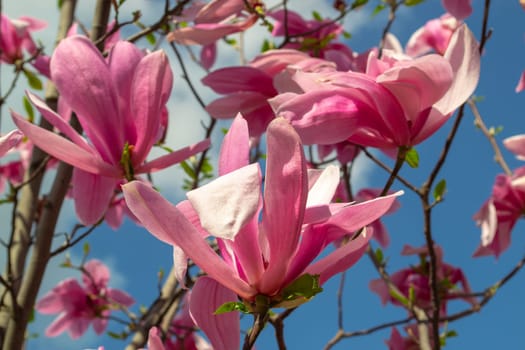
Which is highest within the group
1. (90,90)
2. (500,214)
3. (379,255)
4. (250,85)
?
(90,90)

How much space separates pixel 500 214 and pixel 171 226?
170 centimetres

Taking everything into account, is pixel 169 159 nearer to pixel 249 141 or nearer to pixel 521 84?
pixel 249 141

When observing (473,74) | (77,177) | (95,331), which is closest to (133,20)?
(77,177)

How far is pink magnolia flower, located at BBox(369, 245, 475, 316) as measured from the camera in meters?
2.21

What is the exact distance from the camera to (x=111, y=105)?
1.07 meters

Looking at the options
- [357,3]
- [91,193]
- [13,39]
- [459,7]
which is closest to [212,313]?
[91,193]

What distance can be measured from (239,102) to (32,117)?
2.92ft

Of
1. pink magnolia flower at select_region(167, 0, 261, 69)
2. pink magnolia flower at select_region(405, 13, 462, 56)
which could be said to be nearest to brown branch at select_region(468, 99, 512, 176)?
pink magnolia flower at select_region(405, 13, 462, 56)

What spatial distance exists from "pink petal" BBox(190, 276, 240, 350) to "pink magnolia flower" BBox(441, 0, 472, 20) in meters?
1.19

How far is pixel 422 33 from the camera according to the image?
8.11 ft

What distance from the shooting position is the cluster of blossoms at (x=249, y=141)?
66 cm

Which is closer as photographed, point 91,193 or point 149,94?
point 149,94

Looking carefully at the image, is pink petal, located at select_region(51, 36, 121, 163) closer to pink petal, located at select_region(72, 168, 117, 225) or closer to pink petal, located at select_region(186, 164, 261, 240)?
pink petal, located at select_region(72, 168, 117, 225)

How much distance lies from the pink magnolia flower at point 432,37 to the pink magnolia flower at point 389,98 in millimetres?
1526
